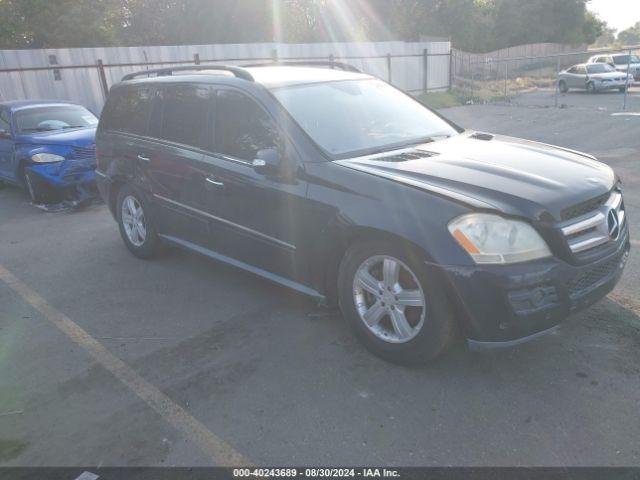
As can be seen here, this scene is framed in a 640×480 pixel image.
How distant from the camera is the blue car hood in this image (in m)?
8.09

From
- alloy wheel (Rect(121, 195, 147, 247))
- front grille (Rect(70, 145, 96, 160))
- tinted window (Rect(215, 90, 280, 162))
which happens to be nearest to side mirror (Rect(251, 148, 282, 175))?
tinted window (Rect(215, 90, 280, 162))

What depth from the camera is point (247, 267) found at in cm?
422

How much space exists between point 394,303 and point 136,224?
10.9 feet

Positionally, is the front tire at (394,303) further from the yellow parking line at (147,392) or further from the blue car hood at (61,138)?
the blue car hood at (61,138)

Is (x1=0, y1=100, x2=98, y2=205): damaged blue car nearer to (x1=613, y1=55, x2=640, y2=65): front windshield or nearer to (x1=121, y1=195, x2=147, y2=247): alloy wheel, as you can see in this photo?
(x1=121, y1=195, x2=147, y2=247): alloy wheel

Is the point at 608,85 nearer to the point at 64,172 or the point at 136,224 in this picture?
the point at 64,172

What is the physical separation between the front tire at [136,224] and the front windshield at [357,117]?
2083 millimetres

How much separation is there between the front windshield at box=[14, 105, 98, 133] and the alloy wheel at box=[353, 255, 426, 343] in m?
7.31

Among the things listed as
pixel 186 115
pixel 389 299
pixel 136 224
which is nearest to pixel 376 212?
pixel 389 299

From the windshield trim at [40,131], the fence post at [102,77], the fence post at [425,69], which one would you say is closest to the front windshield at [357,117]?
the windshield trim at [40,131]

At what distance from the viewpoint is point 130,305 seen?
4574 millimetres

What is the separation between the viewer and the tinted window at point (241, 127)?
12.8ft

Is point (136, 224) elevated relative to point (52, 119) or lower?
lower

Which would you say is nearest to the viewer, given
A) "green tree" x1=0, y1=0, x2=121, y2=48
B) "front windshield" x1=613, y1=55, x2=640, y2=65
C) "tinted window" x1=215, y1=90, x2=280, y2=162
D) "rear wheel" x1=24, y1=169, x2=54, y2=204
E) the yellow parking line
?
the yellow parking line
